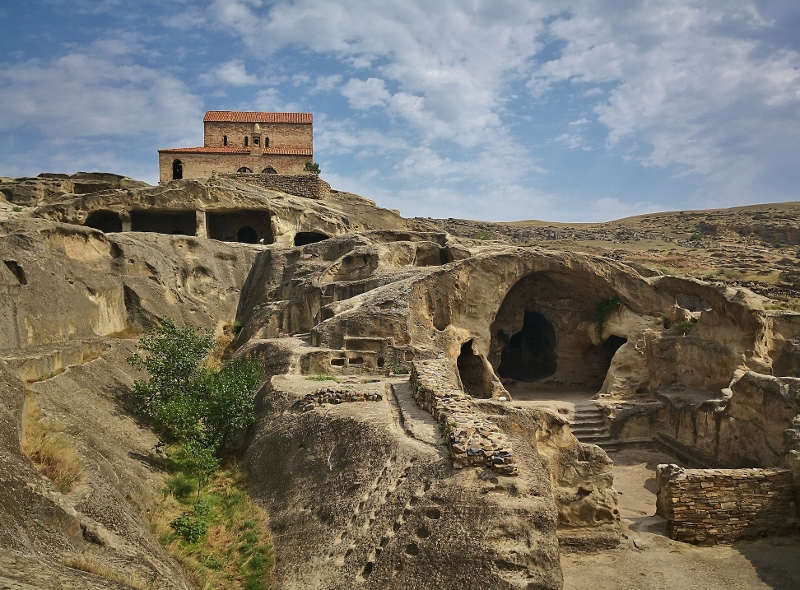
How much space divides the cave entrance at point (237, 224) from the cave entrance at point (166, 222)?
0.83 meters

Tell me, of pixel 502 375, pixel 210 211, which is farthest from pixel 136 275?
pixel 502 375

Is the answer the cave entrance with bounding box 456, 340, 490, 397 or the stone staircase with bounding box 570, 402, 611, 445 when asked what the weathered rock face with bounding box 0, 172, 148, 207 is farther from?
the stone staircase with bounding box 570, 402, 611, 445

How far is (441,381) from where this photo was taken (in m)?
10.2

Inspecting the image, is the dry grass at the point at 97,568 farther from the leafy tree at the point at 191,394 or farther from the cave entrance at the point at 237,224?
the cave entrance at the point at 237,224

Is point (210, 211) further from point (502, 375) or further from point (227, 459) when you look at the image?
point (227, 459)

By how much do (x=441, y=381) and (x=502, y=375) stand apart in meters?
11.1

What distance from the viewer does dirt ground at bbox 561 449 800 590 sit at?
8070 millimetres

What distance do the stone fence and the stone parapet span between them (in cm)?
1876

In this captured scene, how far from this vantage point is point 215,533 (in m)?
8.43

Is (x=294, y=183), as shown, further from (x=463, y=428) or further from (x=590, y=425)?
(x=463, y=428)

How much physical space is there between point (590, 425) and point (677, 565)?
22.3 feet

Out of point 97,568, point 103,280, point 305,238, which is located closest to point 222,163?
point 305,238

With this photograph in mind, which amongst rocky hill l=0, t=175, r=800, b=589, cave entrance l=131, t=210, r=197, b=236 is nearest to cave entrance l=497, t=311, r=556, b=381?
rocky hill l=0, t=175, r=800, b=589

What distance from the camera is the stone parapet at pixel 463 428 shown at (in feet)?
22.8
